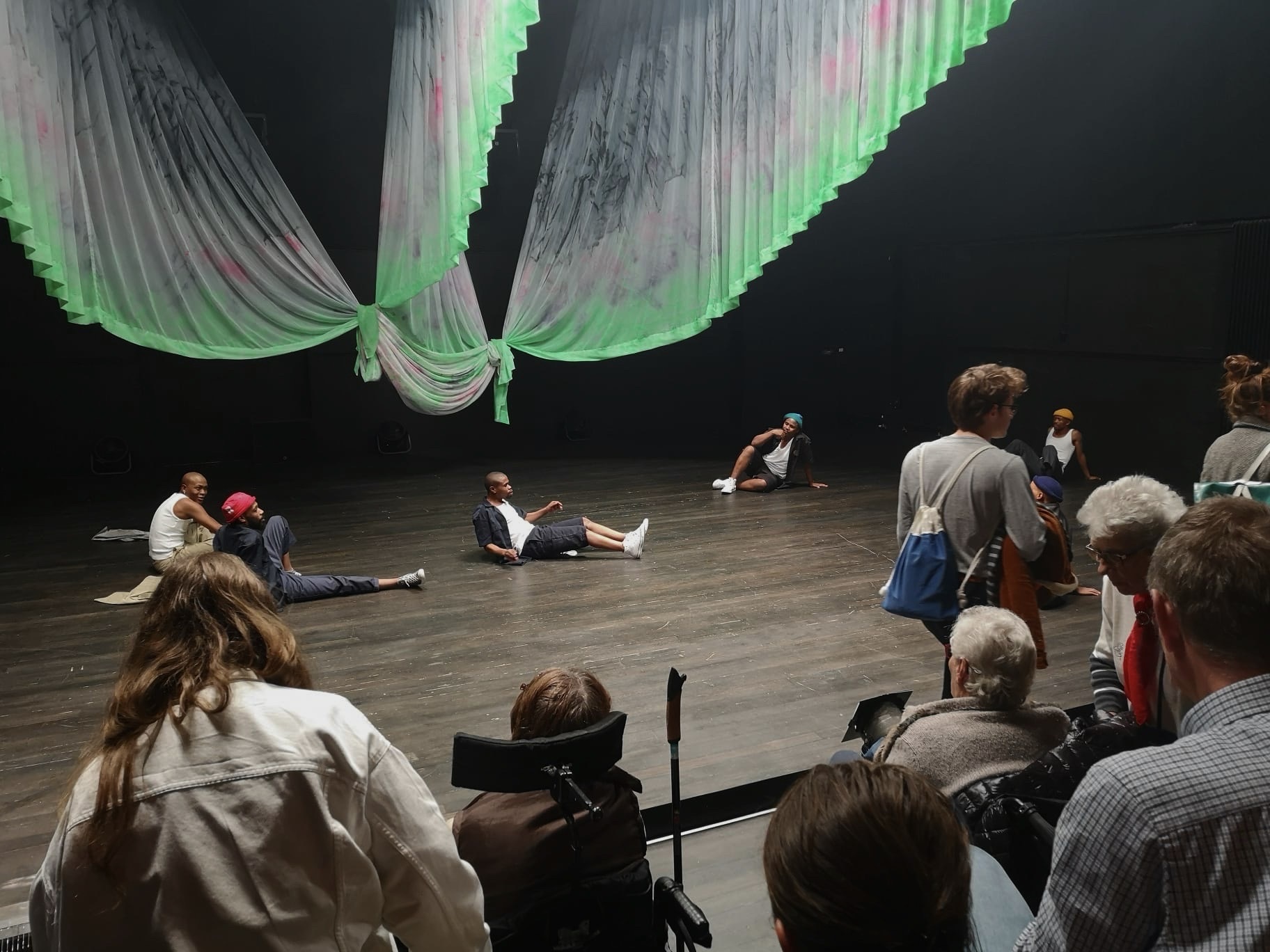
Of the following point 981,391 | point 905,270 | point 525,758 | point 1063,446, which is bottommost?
point 1063,446

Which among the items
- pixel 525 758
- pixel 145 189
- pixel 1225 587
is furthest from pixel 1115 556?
pixel 145 189

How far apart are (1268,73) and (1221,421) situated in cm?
261

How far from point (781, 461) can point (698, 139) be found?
3.57 metres

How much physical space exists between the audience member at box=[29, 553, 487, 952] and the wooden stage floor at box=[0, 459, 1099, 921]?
1.85m

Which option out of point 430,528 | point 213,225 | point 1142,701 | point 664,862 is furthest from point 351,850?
point 430,528

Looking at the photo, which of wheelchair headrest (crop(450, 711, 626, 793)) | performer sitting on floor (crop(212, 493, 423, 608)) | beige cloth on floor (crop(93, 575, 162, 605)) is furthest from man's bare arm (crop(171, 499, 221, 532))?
wheelchair headrest (crop(450, 711, 626, 793))

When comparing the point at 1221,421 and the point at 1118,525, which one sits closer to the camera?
the point at 1118,525

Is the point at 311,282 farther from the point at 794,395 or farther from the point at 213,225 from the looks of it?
Result: the point at 794,395

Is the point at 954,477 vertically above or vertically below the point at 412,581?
above

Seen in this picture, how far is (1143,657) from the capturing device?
2.06 m

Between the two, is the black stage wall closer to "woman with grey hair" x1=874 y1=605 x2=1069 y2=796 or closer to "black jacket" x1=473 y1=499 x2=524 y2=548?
"black jacket" x1=473 y1=499 x2=524 y2=548

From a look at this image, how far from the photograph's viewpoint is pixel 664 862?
2.88 m

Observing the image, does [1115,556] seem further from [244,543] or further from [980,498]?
[244,543]

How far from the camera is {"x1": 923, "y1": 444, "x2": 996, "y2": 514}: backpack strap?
9.80 ft
